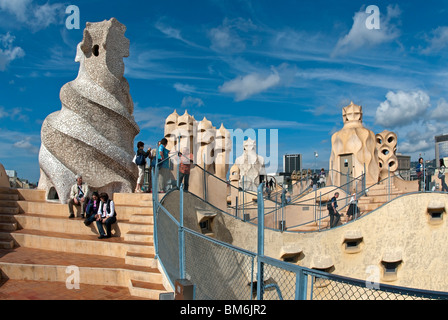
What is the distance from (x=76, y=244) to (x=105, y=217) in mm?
755

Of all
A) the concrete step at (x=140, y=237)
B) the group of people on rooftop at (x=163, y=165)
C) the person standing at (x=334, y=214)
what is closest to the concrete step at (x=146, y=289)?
the concrete step at (x=140, y=237)

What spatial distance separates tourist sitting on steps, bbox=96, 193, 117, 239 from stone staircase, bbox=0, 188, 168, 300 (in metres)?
0.17

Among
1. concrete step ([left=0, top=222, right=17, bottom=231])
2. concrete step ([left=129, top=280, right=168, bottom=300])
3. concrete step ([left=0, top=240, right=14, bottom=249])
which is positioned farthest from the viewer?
concrete step ([left=0, top=222, right=17, bottom=231])

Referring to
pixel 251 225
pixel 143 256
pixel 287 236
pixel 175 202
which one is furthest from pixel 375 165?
pixel 143 256

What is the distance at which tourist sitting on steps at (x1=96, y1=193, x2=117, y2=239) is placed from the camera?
7.17 metres

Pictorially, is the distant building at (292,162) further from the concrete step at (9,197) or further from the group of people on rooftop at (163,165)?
the concrete step at (9,197)

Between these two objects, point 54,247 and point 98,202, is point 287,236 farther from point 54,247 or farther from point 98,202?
point 54,247

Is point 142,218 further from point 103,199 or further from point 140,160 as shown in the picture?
point 140,160

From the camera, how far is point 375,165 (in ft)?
70.0

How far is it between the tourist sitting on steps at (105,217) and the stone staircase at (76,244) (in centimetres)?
17

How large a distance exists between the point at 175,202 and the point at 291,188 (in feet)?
44.1

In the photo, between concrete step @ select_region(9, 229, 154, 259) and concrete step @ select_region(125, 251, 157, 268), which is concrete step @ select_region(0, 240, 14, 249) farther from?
concrete step @ select_region(125, 251, 157, 268)

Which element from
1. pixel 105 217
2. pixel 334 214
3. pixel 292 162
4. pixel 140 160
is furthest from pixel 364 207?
pixel 292 162

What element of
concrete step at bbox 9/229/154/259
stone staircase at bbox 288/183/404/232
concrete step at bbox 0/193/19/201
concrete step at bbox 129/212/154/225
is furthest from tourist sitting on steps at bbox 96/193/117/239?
stone staircase at bbox 288/183/404/232
